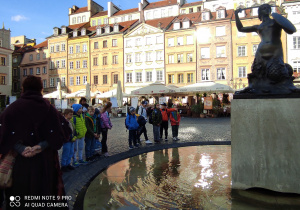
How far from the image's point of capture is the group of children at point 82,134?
5543 millimetres

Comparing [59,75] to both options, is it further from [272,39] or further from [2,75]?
[272,39]

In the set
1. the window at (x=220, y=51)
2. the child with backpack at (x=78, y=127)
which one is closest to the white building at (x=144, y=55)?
the window at (x=220, y=51)

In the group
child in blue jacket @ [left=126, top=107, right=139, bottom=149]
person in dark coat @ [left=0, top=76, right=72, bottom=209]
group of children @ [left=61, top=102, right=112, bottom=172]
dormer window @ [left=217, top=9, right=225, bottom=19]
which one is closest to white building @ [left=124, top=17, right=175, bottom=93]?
dormer window @ [left=217, top=9, right=225, bottom=19]

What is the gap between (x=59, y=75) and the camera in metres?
44.6

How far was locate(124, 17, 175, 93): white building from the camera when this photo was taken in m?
37.8

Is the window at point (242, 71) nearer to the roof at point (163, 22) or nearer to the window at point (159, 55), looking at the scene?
the window at point (159, 55)

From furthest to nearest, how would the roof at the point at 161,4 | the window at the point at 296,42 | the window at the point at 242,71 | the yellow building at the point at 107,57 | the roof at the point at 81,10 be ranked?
the roof at the point at 81,10 < the roof at the point at 161,4 < the yellow building at the point at 107,57 < the window at the point at 242,71 < the window at the point at 296,42

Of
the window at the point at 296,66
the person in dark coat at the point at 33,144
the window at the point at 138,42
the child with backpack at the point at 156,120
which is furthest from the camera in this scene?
the window at the point at 138,42

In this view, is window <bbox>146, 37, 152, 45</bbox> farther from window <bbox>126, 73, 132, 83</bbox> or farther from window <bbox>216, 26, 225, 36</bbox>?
window <bbox>216, 26, 225, 36</bbox>

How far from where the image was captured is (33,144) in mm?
2439

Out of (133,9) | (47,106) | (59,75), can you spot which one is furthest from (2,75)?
(47,106)

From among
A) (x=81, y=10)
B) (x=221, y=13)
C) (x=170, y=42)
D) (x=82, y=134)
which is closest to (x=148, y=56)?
(x=170, y=42)

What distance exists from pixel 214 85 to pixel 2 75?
3343cm

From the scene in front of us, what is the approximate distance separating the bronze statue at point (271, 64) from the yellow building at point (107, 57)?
119ft
